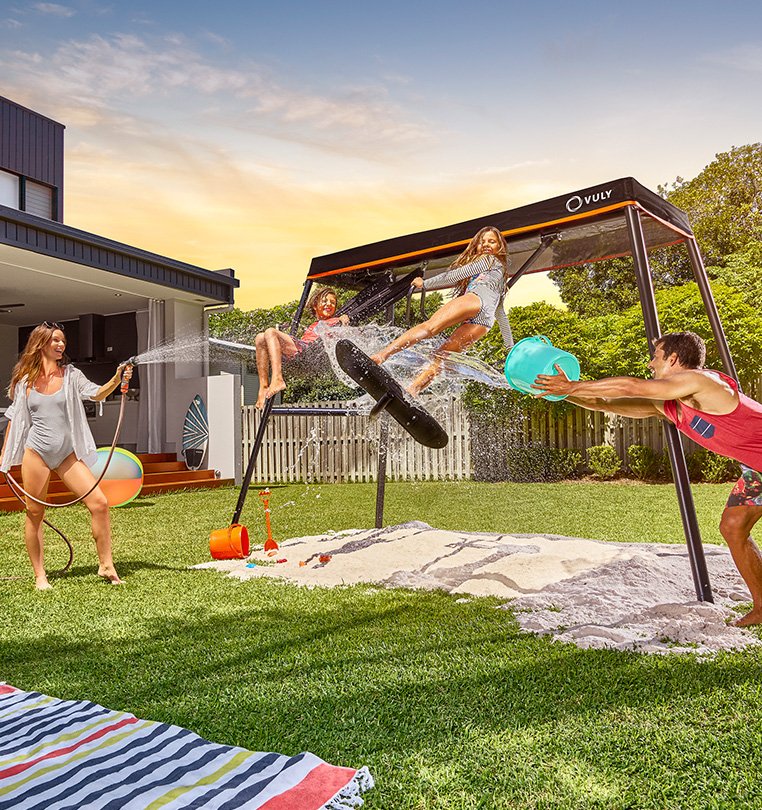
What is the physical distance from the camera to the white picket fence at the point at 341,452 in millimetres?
11203

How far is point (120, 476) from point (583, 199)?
6.01 meters

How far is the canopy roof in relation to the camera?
436 centimetres

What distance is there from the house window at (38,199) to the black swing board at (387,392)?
43.5 feet

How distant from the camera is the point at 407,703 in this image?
2.57 metres

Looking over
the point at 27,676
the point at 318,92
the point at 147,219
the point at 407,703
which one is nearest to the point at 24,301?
the point at 147,219

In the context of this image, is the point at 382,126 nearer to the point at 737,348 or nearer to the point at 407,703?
the point at 737,348

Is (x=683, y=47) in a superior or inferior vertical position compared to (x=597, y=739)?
superior

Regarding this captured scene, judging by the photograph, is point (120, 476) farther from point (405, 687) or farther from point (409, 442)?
→ point (405, 687)

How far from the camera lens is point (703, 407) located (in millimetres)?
3143

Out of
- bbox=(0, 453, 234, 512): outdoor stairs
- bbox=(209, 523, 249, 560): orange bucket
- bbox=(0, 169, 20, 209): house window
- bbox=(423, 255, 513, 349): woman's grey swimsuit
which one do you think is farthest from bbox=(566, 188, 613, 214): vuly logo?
bbox=(0, 169, 20, 209): house window

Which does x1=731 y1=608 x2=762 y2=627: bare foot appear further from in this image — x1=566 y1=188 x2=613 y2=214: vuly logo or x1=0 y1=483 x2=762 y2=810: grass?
x1=566 y1=188 x2=613 y2=214: vuly logo

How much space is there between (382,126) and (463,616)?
657 centimetres

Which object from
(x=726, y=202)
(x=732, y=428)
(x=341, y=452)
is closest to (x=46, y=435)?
(x=732, y=428)

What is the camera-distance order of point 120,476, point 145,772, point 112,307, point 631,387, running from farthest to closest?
point 112,307 → point 120,476 → point 631,387 → point 145,772
